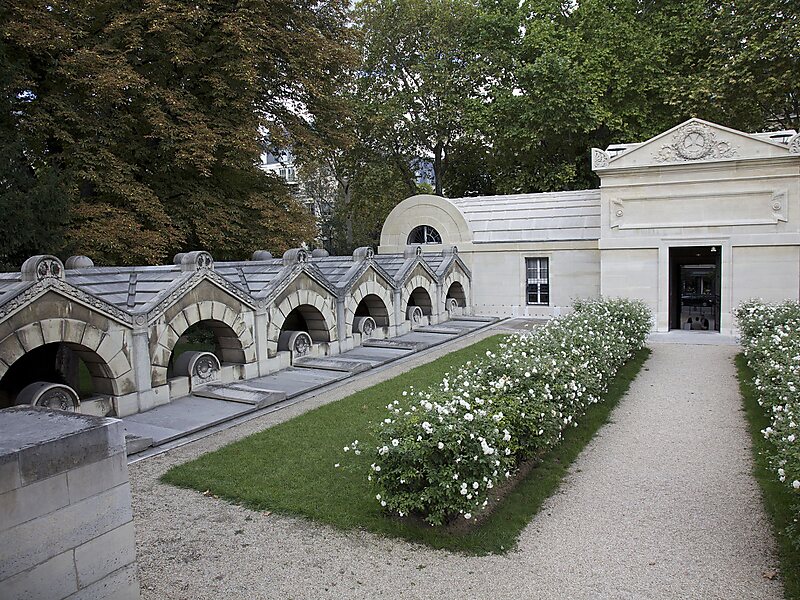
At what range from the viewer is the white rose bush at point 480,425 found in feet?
20.6

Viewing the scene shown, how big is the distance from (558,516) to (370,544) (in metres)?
2.23

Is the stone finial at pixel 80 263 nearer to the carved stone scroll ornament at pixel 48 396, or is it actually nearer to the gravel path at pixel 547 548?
the carved stone scroll ornament at pixel 48 396

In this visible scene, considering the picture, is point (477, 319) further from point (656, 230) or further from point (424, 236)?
point (656, 230)

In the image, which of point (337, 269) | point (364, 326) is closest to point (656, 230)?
point (364, 326)

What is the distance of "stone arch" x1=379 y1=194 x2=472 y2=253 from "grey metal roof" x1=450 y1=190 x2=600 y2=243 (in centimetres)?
46

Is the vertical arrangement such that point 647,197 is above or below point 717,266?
above

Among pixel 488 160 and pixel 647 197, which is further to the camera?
pixel 488 160

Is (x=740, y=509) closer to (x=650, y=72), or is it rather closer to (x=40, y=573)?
(x=40, y=573)

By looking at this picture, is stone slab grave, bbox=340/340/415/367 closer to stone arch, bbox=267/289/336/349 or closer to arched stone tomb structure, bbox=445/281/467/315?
stone arch, bbox=267/289/336/349

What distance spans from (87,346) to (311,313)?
6813 mm

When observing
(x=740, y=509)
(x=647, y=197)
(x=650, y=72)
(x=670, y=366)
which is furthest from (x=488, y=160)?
(x=740, y=509)

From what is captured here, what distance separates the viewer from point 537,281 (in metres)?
24.4

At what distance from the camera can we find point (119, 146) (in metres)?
18.0

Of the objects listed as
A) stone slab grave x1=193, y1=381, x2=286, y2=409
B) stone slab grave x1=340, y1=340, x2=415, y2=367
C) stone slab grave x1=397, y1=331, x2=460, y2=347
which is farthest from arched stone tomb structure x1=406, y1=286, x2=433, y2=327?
stone slab grave x1=193, y1=381, x2=286, y2=409
